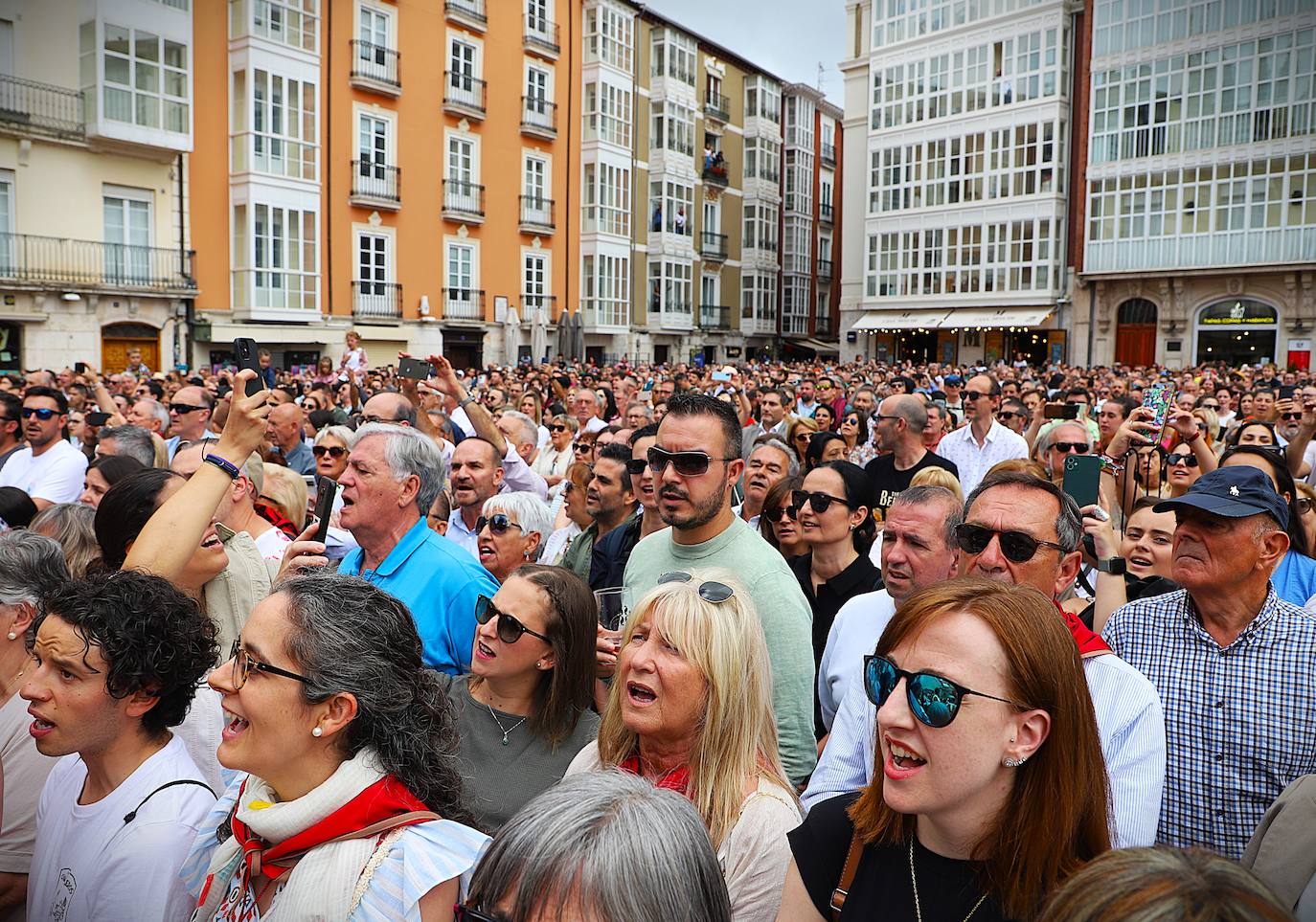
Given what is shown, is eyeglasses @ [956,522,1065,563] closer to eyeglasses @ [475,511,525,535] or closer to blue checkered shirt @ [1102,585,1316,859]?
blue checkered shirt @ [1102,585,1316,859]

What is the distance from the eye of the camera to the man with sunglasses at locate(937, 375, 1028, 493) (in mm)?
8141

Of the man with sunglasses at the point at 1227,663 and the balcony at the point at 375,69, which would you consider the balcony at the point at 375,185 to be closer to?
the balcony at the point at 375,69

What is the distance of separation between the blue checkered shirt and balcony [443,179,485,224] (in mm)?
29556

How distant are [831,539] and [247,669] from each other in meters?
3.10

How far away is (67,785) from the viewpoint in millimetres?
2740

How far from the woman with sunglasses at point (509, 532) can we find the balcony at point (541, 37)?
30878 millimetres

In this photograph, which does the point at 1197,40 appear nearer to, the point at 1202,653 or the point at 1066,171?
the point at 1066,171

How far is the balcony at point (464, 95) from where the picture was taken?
30.0 m

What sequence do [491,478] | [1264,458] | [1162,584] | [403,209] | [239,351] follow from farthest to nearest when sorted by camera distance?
[403,209] → [491,478] → [1264,458] → [1162,584] → [239,351]

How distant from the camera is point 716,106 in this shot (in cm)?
4244

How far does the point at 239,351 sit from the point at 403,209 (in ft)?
89.0

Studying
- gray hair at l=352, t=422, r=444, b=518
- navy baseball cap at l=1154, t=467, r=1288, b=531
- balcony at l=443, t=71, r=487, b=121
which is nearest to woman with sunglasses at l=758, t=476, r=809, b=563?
gray hair at l=352, t=422, r=444, b=518

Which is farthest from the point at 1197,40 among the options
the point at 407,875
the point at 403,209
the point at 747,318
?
the point at 407,875

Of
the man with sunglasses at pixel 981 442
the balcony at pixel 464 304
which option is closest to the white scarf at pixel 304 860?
the man with sunglasses at pixel 981 442
